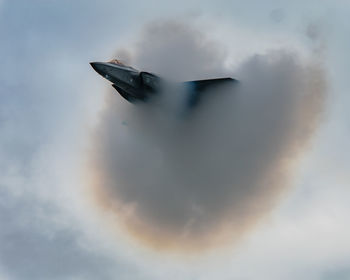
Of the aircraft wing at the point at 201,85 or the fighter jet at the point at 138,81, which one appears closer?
the fighter jet at the point at 138,81

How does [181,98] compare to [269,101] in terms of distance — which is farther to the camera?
[269,101]

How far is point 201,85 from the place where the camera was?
67562mm

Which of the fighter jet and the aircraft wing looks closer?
the fighter jet

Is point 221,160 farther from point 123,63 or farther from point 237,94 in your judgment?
point 123,63

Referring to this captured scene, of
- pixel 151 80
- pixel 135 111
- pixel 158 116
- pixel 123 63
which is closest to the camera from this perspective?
pixel 151 80

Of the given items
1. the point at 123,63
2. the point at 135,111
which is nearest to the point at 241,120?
the point at 135,111

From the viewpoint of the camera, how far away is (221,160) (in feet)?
279

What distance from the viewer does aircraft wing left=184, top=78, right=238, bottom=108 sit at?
218ft

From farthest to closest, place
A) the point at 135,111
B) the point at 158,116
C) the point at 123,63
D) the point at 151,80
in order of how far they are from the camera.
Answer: the point at 135,111 → the point at 158,116 → the point at 123,63 → the point at 151,80

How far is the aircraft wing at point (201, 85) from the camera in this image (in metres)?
66.3

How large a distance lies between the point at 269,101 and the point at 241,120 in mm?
5735

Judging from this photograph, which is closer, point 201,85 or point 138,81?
point 138,81

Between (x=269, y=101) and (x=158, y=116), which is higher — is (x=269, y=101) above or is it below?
above

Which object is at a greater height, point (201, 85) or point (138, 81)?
point (201, 85)
